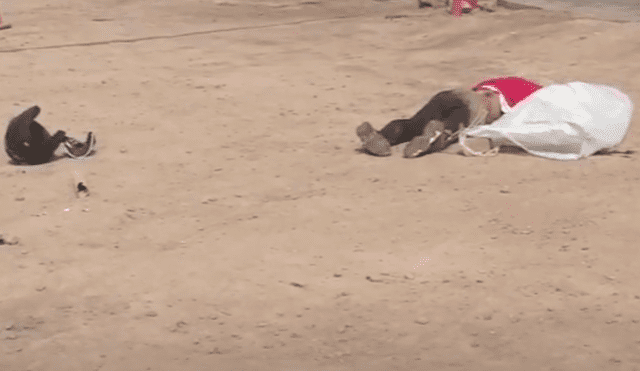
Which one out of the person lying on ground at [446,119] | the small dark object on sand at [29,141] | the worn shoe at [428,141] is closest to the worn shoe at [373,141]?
the person lying on ground at [446,119]

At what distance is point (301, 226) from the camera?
3.46 m

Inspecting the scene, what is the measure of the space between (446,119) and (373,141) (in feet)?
1.34

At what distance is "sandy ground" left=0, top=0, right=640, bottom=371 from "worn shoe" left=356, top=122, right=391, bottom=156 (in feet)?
0.21

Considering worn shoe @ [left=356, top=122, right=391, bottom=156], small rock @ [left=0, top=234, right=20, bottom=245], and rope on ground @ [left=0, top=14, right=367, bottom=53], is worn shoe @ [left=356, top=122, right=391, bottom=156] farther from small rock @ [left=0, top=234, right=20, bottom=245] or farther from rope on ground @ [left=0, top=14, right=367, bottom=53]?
rope on ground @ [left=0, top=14, right=367, bottom=53]

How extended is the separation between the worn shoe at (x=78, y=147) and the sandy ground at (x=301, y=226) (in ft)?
0.28

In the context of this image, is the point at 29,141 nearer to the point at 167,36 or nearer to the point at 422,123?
the point at 422,123

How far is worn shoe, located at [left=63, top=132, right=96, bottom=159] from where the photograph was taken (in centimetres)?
429

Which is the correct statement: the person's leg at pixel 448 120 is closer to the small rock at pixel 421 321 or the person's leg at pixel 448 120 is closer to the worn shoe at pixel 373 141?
the worn shoe at pixel 373 141

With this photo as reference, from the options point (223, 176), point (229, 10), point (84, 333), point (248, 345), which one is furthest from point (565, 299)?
point (229, 10)

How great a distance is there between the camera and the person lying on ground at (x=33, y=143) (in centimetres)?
420

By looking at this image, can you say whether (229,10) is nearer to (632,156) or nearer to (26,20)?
(26,20)

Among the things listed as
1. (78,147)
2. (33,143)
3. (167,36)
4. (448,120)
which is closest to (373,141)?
(448,120)

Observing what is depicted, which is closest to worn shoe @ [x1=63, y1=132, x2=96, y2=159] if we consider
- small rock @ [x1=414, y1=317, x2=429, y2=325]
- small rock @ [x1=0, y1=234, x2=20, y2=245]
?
small rock @ [x1=0, y1=234, x2=20, y2=245]

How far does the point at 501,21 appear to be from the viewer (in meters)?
6.99
